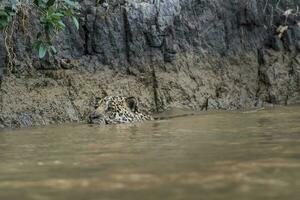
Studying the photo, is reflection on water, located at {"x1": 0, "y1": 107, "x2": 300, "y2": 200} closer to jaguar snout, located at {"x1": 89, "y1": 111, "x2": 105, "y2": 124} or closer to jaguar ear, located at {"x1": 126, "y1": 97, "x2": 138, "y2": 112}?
jaguar snout, located at {"x1": 89, "y1": 111, "x2": 105, "y2": 124}

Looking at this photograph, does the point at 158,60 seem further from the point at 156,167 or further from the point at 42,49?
the point at 156,167

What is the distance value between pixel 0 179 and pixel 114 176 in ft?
1.86

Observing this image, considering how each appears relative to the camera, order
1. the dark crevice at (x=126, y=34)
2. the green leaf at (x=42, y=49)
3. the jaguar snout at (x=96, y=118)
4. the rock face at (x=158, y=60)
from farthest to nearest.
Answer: the dark crevice at (x=126, y=34), the rock face at (x=158, y=60), the jaguar snout at (x=96, y=118), the green leaf at (x=42, y=49)

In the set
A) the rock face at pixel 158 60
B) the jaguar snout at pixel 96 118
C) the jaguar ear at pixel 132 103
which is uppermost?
the rock face at pixel 158 60

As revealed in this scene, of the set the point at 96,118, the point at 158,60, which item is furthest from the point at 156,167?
the point at 158,60

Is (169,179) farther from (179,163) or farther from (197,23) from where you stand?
(197,23)

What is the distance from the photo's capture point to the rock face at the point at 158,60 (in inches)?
333

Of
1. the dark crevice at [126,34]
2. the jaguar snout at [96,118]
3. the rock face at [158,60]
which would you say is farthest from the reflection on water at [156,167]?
the dark crevice at [126,34]

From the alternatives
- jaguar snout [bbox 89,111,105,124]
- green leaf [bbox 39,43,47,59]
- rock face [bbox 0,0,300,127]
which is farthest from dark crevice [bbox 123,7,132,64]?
green leaf [bbox 39,43,47,59]

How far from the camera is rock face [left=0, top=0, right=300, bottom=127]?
8469 mm

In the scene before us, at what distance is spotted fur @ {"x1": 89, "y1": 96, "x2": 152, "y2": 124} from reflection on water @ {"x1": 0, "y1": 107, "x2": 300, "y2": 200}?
2379 millimetres

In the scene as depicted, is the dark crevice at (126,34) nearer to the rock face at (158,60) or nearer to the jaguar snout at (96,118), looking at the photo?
the rock face at (158,60)

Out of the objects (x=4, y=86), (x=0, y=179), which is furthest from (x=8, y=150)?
(x=4, y=86)

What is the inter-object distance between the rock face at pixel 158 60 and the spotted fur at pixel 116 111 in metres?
0.60
